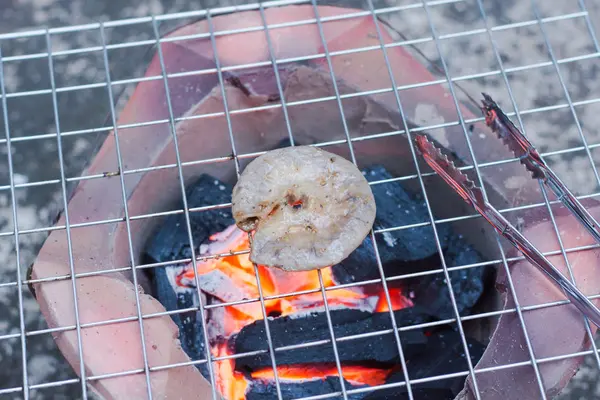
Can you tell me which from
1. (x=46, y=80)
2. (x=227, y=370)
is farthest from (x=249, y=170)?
(x=46, y=80)

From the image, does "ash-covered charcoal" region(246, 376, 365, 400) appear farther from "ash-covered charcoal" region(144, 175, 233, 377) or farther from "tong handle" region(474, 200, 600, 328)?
"tong handle" region(474, 200, 600, 328)

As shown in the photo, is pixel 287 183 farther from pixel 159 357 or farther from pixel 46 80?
pixel 46 80

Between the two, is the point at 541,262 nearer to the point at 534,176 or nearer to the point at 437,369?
the point at 534,176

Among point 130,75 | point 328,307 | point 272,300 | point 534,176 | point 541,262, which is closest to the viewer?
point 541,262

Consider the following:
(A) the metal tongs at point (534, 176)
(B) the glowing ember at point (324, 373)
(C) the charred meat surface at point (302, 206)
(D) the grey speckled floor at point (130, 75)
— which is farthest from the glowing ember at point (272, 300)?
(D) the grey speckled floor at point (130, 75)

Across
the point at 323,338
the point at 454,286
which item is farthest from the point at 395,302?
the point at 323,338

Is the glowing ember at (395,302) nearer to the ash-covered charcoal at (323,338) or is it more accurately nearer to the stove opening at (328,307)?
the stove opening at (328,307)

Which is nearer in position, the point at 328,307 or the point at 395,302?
the point at 328,307
